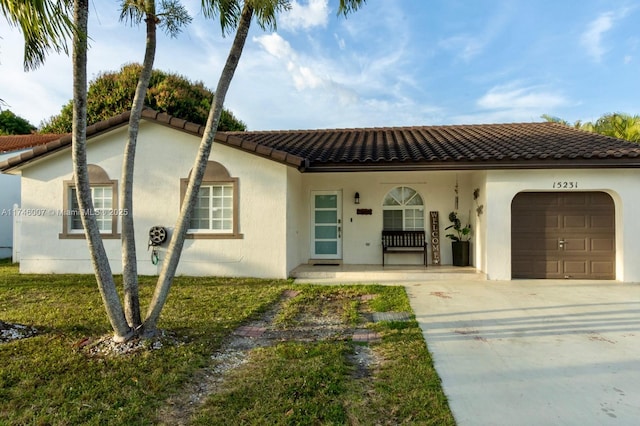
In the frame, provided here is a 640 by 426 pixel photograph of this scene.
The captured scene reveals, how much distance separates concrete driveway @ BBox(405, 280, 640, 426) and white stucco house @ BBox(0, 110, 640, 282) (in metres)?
1.49

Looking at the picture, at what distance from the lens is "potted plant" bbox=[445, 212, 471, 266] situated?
9766 millimetres

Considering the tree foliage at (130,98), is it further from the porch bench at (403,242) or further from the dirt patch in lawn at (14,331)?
the dirt patch in lawn at (14,331)

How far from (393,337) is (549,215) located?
6153mm

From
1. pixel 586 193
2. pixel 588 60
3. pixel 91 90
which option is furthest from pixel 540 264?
pixel 91 90

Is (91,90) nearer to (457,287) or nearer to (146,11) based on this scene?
(146,11)

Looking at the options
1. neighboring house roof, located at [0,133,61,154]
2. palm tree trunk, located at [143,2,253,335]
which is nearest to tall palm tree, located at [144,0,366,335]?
palm tree trunk, located at [143,2,253,335]

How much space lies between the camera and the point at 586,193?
843cm

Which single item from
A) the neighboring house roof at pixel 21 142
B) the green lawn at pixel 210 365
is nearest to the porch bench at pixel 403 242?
the green lawn at pixel 210 365

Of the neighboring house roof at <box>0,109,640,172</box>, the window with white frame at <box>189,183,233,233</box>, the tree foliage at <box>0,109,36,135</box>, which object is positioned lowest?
the window with white frame at <box>189,183,233,233</box>

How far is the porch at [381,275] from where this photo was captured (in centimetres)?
855

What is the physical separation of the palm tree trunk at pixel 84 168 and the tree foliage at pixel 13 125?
34.9 metres

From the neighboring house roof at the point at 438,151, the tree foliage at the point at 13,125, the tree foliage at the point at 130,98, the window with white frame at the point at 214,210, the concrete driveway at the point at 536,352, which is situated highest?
the tree foliage at the point at 13,125

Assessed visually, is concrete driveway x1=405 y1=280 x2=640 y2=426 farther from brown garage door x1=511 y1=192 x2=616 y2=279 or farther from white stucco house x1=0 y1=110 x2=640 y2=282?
white stucco house x1=0 y1=110 x2=640 y2=282

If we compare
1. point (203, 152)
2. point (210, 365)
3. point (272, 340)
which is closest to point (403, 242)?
point (272, 340)
